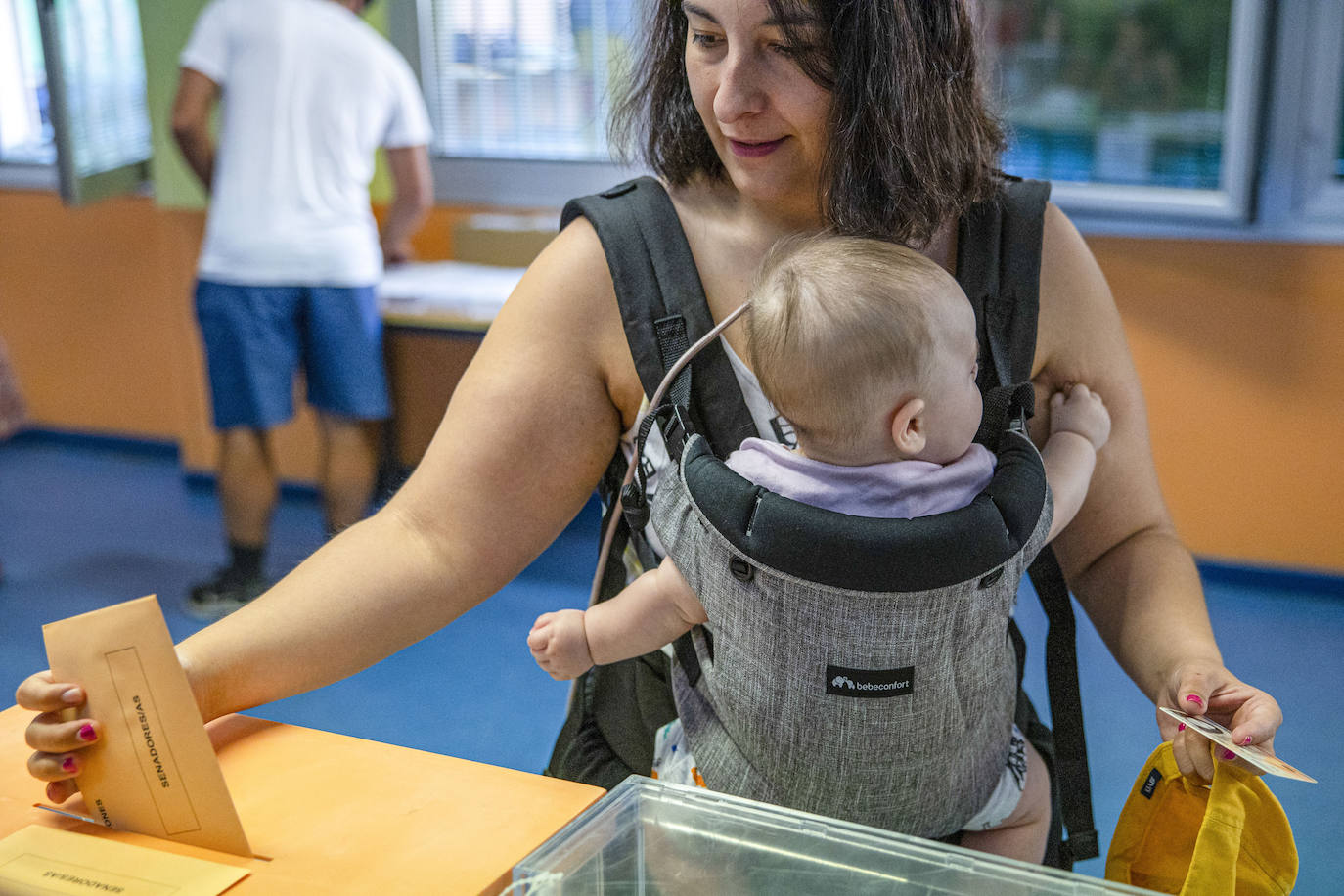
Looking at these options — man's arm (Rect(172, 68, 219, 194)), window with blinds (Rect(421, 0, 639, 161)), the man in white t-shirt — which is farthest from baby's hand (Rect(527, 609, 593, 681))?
window with blinds (Rect(421, 0, 639, 161))

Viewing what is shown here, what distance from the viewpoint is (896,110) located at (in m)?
1.12

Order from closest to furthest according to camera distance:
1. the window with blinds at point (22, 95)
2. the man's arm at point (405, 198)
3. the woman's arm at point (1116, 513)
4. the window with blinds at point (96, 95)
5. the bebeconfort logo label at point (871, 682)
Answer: the bebeconfort logo label at point (871, 682) → the woman's arm at point (1116, 513) → the window with blinds at point (96, 95) → the man's arm at point (405, 198) → the window with blinds at point (22, 95)

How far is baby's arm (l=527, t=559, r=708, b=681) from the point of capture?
43.4 inches

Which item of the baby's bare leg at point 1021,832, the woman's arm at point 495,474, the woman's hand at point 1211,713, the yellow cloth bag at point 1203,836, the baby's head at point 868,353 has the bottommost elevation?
the baby's bare leg at point 1021,832

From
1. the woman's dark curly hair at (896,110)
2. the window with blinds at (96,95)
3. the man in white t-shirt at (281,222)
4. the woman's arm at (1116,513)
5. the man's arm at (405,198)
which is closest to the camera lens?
the woman's dark curly hair at (896,110)

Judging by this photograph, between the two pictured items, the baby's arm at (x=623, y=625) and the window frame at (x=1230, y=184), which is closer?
the baby's arm at (x=623, y=625)

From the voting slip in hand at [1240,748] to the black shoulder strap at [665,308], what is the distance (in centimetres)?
44

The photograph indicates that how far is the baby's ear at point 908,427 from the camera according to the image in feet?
3.18

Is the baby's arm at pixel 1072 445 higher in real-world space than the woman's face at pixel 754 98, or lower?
lower

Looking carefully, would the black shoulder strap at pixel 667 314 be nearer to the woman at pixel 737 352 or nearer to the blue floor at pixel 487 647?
the woman at pixel 737 352

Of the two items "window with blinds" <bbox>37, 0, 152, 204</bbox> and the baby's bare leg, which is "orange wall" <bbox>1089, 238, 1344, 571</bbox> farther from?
"window with blinds" <bbox>37, 0, 152, 204</bbox>

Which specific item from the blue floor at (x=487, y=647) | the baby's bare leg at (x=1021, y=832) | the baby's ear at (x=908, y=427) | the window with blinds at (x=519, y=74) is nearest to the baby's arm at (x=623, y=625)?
the baby's ear at (x=908, y=427)

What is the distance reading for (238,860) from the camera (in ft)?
3.06

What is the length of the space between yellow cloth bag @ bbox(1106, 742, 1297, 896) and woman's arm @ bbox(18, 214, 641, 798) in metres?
0.59
